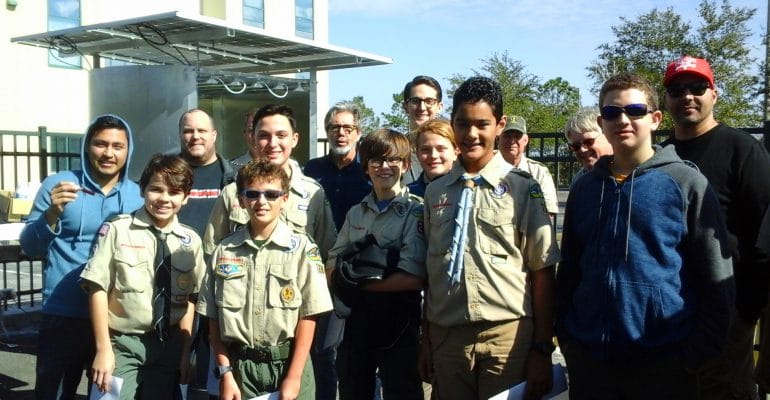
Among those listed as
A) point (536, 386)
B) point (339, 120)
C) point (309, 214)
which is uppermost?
point (339, 120)

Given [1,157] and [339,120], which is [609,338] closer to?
[339,120]

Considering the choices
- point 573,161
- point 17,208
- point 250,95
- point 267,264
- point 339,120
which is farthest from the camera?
point 250,95

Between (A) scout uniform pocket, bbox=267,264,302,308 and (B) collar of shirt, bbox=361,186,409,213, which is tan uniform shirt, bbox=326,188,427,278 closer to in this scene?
(B) collar of shirt, bbox=361,186,409,213

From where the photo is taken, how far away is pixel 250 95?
37.7ft

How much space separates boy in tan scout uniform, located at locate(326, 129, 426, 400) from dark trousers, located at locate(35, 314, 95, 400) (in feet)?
4.25

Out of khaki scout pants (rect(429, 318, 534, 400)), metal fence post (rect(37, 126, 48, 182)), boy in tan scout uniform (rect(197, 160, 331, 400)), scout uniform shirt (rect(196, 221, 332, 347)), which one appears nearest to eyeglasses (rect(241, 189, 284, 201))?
boy in tan scout uniform (rect(197, 160, 331, 400))

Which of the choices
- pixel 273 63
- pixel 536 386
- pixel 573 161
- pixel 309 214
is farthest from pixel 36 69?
pixel 536 386

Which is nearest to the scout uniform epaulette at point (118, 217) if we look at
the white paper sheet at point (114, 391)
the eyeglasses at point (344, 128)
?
the white paper sheet at point (114, 391)

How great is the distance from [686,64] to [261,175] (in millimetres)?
2009

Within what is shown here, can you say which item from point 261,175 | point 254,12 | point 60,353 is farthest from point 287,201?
point 254,12

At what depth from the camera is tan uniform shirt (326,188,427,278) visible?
3502 mm

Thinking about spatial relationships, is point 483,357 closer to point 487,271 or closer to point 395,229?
point 487,271

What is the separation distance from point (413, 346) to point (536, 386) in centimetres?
77

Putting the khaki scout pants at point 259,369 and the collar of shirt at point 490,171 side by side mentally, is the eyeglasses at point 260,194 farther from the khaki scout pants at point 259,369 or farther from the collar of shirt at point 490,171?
the collar of shirt at point 490,171
